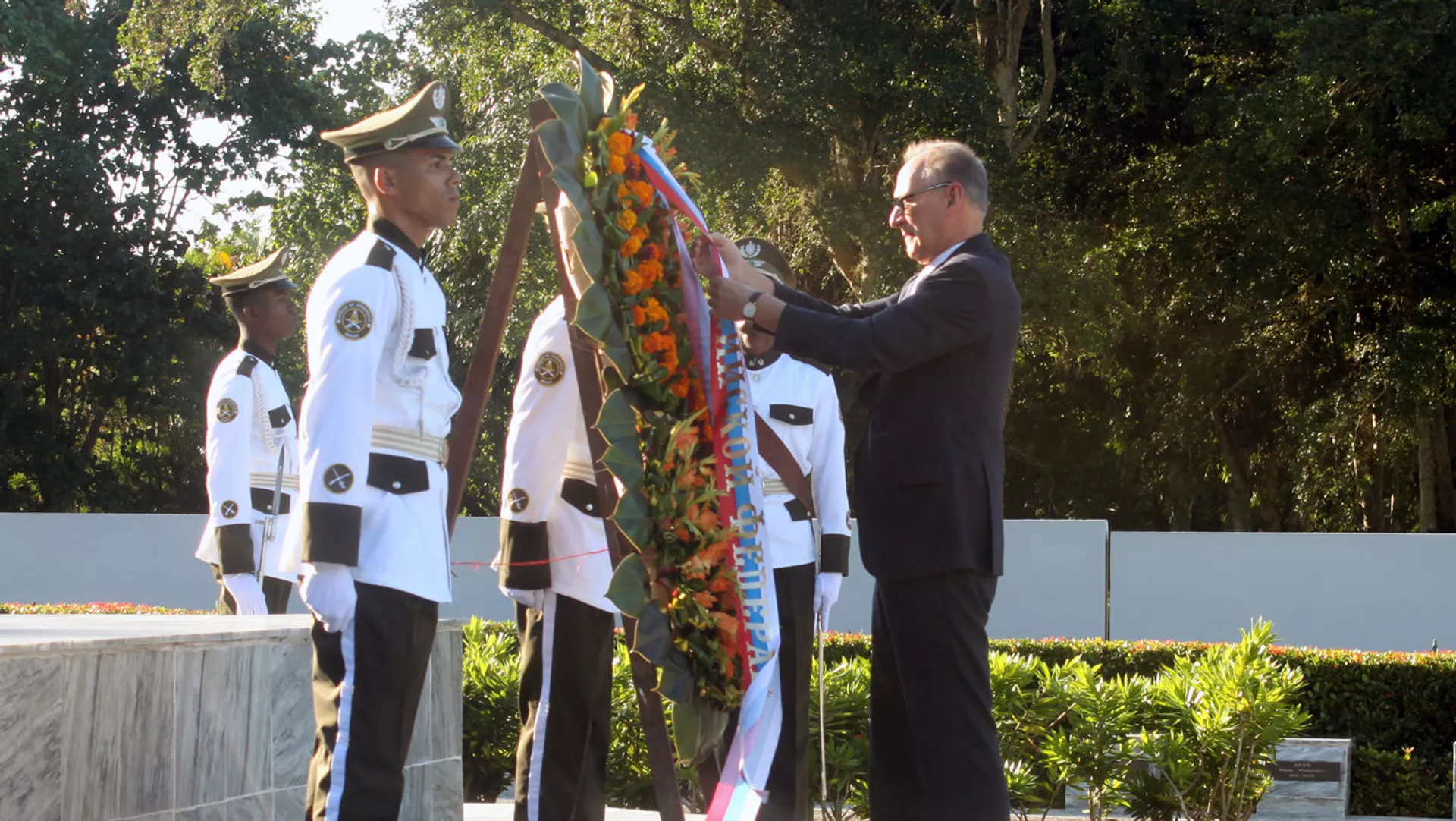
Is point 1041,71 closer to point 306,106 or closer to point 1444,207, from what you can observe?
point 1444,207

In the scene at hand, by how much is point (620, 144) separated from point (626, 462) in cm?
73

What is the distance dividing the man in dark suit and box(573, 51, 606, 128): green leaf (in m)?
0.50

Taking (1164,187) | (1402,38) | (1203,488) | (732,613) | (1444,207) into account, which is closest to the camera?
(732,613)

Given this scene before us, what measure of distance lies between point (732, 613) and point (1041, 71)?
17.9 m

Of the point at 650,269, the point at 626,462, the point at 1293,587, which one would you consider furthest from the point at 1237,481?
the point at 626,462

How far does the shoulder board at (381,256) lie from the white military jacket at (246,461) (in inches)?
85.5

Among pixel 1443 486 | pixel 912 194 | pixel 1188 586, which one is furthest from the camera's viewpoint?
pixel 1443 486

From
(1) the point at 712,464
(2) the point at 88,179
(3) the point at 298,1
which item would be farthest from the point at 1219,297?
(1) the point at 712,464

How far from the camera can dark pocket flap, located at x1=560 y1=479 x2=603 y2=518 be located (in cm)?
419

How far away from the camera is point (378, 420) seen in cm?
368

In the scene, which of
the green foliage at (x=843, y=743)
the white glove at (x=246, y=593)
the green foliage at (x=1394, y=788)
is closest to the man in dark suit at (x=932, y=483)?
the green foliage at (x=843, y=743)

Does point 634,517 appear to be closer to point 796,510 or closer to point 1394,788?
point 796,510

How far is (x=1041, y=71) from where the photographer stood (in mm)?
20453

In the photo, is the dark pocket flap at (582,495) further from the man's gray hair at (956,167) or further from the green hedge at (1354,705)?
the green hedge at (1354,705)
